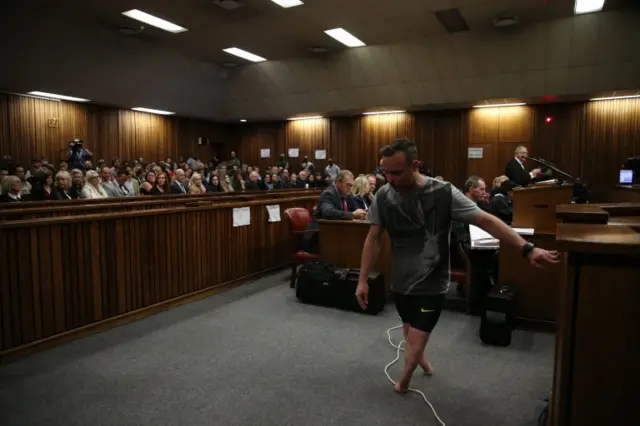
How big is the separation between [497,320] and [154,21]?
29.1ft

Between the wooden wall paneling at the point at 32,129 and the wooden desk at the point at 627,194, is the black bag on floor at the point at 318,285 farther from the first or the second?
the wooden wall paneling at the point at 32,129

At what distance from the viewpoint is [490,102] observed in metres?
10.8

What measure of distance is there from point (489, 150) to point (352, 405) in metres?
10.3

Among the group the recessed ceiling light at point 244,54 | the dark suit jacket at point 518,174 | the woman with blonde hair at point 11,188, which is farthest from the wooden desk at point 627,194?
the recessed ceiling light at point 244,54

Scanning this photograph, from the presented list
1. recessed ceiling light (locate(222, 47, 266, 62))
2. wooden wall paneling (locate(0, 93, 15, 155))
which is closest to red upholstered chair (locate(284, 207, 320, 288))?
recessed ceiling light (locate(222, 47, 266, 62))

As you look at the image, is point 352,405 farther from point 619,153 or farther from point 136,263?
point 619,153

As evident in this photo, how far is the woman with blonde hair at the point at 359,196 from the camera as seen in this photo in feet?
17.0

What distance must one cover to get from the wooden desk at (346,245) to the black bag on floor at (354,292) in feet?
0.86

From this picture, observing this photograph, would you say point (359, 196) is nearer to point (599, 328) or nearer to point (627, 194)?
point (599, 328)

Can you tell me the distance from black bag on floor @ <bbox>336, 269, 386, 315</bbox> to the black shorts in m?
1.54

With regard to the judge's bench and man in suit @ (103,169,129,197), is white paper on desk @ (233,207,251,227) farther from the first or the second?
the judge's bench

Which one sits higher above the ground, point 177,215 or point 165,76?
point 165,76

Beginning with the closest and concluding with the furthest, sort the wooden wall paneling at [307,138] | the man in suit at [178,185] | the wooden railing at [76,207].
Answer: the wooden railing at [76,207], the man in suit at [178,185], the wooden wall paneling at [307,138]

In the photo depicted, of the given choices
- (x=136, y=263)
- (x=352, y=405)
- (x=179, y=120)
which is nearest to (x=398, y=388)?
(x=352, y=405)
